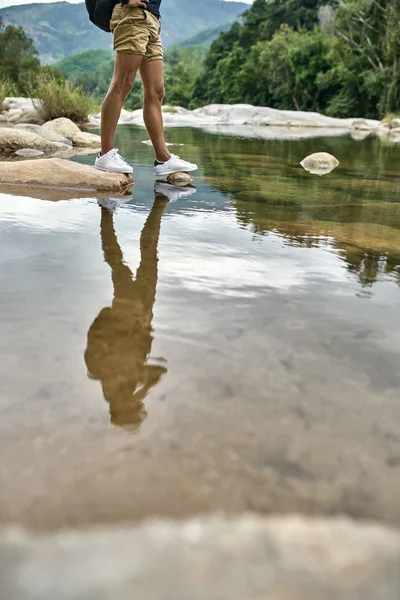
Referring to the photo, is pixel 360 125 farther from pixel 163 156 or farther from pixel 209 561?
pixel 209 561

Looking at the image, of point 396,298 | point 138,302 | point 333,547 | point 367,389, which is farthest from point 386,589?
point 396,298

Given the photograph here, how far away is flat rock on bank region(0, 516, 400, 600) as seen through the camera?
664 mm

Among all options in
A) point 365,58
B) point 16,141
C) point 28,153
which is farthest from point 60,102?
point 365,58

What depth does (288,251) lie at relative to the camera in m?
2.37

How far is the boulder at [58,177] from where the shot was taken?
3.78 metres

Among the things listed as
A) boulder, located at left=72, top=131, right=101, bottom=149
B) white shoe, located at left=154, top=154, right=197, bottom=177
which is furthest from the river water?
boulder, located at left=72, top=131, right=101, bottom=149

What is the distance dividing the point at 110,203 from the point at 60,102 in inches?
392

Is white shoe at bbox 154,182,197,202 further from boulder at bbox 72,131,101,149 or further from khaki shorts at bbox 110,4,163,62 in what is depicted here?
boulder at bbox 72,131,101,149

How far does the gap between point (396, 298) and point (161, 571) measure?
141 cm

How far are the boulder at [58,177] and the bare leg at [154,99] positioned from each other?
0.59 m

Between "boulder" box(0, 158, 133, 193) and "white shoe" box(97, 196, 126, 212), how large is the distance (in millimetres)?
340

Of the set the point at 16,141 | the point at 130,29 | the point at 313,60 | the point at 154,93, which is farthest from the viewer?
the point at 313,60

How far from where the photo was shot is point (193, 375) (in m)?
1.21

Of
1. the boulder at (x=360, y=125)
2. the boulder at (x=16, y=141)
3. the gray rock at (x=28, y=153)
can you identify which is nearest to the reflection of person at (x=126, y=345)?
the gray rock at (x=28, y=153)
